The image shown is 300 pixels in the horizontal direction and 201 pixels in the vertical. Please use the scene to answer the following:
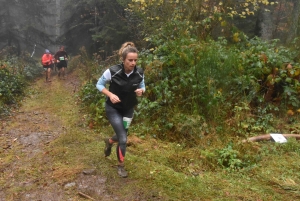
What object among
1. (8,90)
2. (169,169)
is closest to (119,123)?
(169,169)

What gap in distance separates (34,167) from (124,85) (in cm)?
251

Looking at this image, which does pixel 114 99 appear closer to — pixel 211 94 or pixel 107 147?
pixel 107 147

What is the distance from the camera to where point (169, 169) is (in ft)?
16.3

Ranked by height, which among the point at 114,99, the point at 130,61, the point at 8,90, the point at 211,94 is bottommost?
the point at 8,90

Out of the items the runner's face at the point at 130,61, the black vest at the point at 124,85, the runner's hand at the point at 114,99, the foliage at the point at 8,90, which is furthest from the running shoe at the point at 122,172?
the foliage at the point at 8,90

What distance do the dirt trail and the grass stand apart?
29 millimetres

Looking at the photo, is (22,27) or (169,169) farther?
(22,27)

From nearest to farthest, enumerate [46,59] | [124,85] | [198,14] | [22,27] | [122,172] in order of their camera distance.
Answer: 1. [124,85]
2. [122,172]
3. [198,14]
4. [46,59]
5. [22,27]

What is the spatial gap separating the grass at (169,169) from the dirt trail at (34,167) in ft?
0.09

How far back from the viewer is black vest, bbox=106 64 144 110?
4.36 meters

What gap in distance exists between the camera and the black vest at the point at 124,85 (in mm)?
4355

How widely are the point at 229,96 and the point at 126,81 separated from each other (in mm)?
3596

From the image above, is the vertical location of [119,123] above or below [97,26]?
below

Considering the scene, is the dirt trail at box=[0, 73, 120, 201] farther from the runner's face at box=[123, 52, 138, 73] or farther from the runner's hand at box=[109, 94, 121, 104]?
the runner's face at box=[123, 52, 138, 73]
